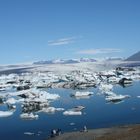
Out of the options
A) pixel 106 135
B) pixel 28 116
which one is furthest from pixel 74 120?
pixel 106 135

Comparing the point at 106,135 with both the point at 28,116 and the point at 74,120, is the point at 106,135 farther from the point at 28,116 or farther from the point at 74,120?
the point at 28,116

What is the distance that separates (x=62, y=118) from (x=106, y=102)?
14.0 metres

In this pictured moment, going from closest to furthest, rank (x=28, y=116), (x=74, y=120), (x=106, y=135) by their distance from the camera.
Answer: (x=106, y=135) → (x=74, y=120) → (x=28, y=116)

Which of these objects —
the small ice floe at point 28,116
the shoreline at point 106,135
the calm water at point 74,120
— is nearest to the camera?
the shoreline at point 106,135

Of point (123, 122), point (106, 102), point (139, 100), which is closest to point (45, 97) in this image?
point (106, 102)

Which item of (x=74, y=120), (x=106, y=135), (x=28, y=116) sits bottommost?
(x=74, y=120)

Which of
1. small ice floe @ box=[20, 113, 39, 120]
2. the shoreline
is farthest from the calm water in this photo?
the shoreline

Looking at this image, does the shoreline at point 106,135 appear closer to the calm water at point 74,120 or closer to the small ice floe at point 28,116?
the calm water at point 74,120

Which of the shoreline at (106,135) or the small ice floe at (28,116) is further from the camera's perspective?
the small ice floe at (28,116)

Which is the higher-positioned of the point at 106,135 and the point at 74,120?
the point at 106,135

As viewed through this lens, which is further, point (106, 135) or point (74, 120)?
point (74, 120)

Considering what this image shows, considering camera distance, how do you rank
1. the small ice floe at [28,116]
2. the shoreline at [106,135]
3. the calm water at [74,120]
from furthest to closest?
the small ice floe at [28,116] < the calm water at [74,120] < the shoreline at [106,135]

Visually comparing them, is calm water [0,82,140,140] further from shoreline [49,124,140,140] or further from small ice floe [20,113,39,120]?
shoreline [49,124,140,140]

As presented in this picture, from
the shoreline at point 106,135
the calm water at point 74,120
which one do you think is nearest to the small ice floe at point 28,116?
the calm water at point 74,120
